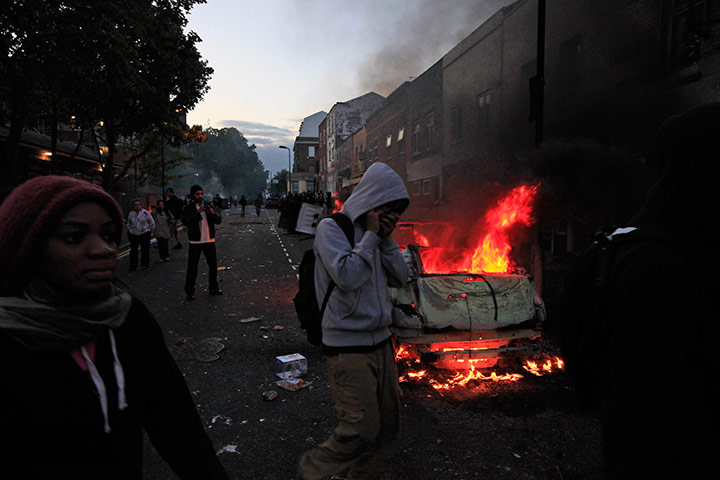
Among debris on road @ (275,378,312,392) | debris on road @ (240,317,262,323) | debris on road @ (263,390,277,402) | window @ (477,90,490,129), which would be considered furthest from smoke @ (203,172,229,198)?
debris on road @ (263,390,277,402)

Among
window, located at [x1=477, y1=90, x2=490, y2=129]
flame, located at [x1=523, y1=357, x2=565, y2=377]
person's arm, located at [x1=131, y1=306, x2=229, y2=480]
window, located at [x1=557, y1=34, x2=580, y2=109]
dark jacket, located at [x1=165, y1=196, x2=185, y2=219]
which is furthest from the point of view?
dark jacket, located at [x1=165, y1=196, x2=185, y2=219]

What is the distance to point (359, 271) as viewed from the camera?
8.29 ft

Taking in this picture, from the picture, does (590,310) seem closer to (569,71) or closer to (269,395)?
(269,395)

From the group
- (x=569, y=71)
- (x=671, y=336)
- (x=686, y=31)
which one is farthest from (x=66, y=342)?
(x=569, y=71)

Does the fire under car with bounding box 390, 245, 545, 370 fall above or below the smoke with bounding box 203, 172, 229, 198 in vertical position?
below

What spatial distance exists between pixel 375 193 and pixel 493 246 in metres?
4.82

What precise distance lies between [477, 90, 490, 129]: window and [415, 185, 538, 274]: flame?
24.2 ft

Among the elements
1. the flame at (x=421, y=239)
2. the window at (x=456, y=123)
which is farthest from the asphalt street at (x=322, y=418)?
the window at (x=456, y=123)

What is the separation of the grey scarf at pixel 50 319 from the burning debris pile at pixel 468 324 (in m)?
3.65

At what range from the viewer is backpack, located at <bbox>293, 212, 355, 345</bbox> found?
271 cm

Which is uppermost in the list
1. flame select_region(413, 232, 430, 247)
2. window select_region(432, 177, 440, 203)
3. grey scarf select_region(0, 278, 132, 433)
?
window select_region(432, 177, 440, 203)

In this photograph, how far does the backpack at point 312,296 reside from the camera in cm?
271

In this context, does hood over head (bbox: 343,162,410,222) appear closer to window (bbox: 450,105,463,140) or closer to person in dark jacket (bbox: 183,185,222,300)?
person in dark jacket (bbox: 183,185,222,300)

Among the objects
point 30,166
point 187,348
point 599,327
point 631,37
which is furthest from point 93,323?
point 30,166
